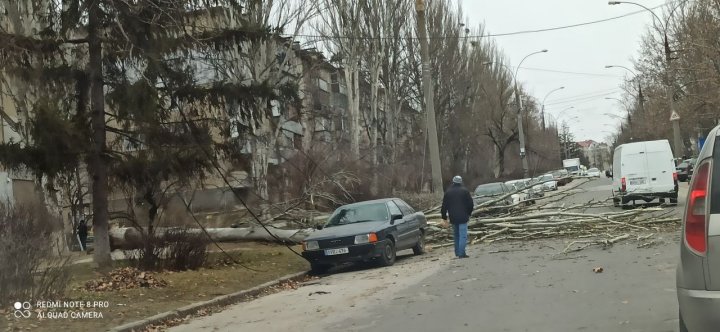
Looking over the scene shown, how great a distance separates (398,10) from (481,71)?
1581 centimetres

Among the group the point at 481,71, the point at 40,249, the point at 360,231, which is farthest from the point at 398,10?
the point at 40,249

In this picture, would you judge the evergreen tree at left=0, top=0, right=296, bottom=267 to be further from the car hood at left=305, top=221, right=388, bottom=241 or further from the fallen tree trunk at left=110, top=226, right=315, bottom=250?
the fallen tree trunk at left=110, top=226, right=315, bottom=250

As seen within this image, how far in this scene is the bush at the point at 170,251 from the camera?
1235cm

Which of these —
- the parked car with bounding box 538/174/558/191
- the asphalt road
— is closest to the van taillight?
the asphalt road

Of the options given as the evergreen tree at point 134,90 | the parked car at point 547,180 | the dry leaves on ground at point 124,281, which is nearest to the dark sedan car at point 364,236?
the evergreen tree at point 134,90

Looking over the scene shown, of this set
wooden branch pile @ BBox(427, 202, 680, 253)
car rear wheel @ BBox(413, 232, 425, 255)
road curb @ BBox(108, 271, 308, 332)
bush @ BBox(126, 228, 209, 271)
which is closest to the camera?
road curb @ BBox(108, 271, 308, 332)

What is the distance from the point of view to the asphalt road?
23.9 ft

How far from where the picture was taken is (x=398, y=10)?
38000 mm

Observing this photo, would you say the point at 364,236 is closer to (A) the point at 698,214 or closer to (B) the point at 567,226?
(B) the point at 567,226

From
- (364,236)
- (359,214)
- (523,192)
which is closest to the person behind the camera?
(364,236)

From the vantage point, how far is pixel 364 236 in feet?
45.4

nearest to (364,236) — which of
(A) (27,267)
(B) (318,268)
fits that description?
(B) (318,268)

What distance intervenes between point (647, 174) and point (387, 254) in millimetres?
13306

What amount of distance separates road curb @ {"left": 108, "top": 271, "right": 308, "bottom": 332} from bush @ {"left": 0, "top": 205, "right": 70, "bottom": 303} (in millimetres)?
1200
